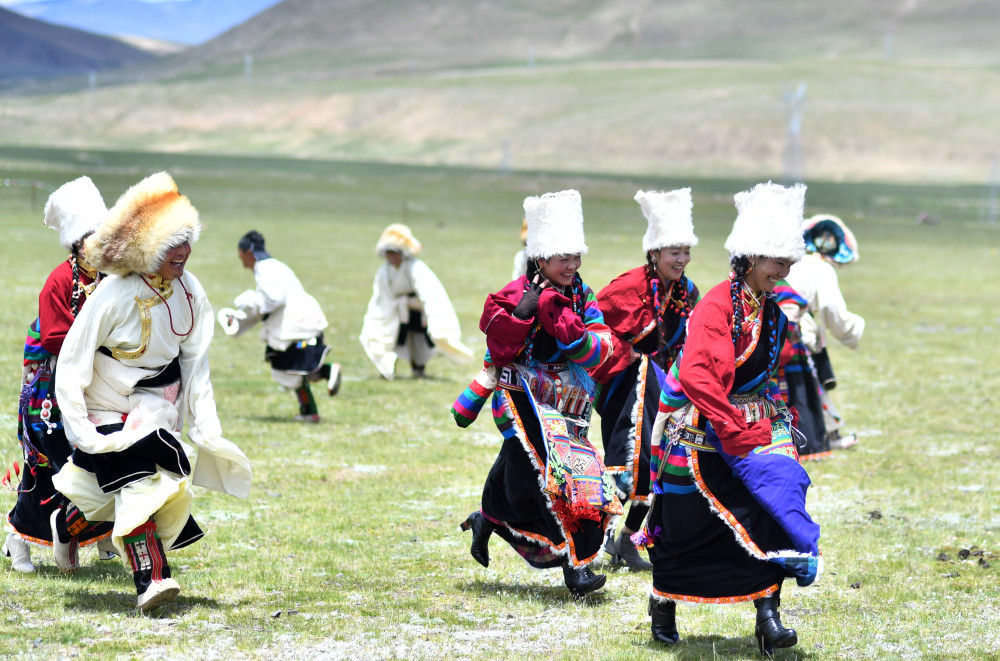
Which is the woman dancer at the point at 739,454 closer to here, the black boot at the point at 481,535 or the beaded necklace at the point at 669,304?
the black boot at the point at 481,535

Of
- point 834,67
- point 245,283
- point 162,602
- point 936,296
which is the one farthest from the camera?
point 834,67

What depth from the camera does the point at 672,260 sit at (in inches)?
275

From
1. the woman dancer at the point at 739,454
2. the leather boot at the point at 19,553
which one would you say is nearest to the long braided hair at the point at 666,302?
the woman dancer at the point at 739,454

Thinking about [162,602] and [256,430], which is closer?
[162,602]

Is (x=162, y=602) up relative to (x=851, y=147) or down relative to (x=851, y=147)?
down

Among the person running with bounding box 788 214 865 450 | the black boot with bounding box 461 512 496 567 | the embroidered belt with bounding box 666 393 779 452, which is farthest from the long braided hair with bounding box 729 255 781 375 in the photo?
the person running with bounding box 788 214 865 450

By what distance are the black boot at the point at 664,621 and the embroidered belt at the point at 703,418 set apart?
2.45 feet

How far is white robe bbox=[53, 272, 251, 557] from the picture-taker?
5.64 meters

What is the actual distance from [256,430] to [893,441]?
5.47 m

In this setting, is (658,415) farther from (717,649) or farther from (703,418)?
(717,649)

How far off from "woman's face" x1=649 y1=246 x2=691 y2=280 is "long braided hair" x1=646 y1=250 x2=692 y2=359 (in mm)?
58

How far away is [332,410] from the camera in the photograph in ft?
39.5

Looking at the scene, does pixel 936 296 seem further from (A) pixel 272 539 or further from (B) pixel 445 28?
(B) pixel 445 28

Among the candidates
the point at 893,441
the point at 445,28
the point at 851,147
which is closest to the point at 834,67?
the point at 851,147
